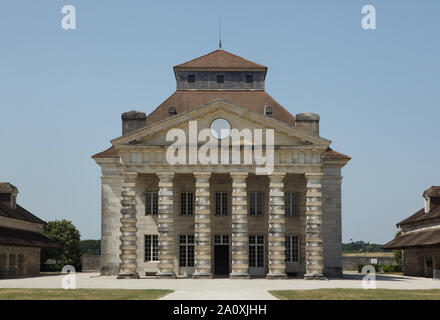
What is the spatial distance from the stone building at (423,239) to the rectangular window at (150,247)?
23593 millimetres

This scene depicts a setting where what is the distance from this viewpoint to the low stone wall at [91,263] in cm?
9035

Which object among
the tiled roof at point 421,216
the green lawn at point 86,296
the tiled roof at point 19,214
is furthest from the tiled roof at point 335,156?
the tiled roof at point 19,214

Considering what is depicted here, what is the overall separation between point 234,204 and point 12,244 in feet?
64.8

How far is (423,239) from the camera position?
59.8 meters

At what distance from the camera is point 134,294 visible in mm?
32156

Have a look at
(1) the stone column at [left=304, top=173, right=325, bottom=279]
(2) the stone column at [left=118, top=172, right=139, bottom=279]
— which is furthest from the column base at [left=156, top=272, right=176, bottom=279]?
(1) the stone column at [left=304, top=173, right=325, bottom=279]

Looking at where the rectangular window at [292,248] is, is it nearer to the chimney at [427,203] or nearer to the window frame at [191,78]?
the chimney at [427,203]

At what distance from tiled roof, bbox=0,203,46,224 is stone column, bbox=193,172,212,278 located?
1956cm

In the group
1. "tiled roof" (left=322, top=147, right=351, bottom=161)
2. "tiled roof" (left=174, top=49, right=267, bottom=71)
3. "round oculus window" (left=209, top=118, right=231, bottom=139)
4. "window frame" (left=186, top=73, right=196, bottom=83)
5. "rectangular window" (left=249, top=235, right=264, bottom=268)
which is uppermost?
"tiled roof" (left=174, top=49, right=267, bottom=71)

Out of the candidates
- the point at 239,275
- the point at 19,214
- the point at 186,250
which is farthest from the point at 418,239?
the point at 19,214

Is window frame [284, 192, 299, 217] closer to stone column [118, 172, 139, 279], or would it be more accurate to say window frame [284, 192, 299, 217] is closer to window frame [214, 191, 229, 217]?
window frame [214, 191, 229, 217]

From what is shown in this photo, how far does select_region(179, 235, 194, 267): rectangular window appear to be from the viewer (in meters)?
55.2
